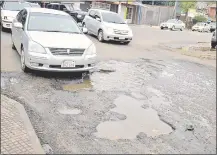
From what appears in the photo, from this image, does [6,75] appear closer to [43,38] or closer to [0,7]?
[43,38]

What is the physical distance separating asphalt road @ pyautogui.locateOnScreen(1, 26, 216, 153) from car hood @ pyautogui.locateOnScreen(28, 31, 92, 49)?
2.66 feet

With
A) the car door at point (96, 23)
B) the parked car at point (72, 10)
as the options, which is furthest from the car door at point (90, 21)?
the parked car at point (72, 10)

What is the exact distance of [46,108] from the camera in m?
5.68

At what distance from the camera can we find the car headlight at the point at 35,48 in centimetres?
741

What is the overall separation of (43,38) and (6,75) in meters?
1.23

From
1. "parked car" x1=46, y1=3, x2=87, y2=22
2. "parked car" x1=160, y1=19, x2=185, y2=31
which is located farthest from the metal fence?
"parked car" x1=46, y1=3, x2=87, y2=22

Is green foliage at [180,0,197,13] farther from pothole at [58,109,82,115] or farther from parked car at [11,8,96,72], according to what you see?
pothole at [58,109,82,115]

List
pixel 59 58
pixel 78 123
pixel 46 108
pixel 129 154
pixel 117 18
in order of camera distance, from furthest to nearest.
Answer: pixel 117 18 → pixel 59 58 → pixel 46 108 → pixel 78 123 → pixel 129 154

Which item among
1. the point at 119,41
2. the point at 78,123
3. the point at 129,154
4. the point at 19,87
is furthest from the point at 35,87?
the point at 119,41

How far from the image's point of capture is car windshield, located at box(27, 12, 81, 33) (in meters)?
8.48

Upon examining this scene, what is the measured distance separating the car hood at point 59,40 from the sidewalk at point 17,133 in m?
2.44

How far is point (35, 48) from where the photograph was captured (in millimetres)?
7453

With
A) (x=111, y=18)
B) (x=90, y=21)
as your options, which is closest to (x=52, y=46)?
(x=111, y=18)

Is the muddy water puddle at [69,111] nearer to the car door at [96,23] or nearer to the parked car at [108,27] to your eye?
the parked car at [108,27]
